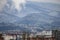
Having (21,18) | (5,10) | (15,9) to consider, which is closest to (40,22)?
(21,18)

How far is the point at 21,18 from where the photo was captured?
7.00 ft

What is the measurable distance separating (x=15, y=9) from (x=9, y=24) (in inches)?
9.8

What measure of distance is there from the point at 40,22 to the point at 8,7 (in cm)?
55

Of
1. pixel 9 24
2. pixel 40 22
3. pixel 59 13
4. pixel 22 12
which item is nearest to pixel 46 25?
pixel 40 22

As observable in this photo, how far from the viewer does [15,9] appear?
2133mm

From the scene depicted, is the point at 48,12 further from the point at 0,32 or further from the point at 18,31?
the point at 0,32

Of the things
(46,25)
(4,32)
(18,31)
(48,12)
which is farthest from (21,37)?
(48,12)

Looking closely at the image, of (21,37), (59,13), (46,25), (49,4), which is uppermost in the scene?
(49,4)

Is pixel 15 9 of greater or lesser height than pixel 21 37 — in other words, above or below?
above

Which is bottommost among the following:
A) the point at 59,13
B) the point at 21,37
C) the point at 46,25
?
the point at 21,37

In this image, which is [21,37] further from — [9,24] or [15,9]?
[15,9]

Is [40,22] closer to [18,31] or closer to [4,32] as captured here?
[18,31]

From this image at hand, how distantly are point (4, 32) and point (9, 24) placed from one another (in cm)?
14

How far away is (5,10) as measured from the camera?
212 centimetres
